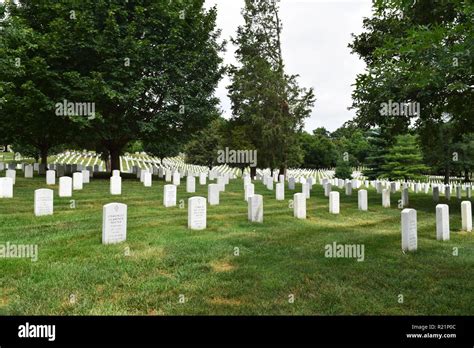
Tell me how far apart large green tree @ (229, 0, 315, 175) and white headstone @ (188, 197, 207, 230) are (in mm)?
23247

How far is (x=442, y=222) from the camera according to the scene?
9.67 meters

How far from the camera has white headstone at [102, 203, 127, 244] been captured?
8023 millimetres

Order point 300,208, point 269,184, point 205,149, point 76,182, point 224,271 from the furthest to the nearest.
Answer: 1. point 205,149
2. point 269,184
3. point 76,182
4. point 300,208
5. point 224,271

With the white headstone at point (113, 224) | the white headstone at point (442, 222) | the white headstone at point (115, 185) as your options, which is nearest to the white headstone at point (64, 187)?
the white headstone at point (115, 185)

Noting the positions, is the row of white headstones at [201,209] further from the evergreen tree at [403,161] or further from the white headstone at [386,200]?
the evergreen tree at [403,161]

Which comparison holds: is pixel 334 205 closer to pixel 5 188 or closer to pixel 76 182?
pixel 76 182

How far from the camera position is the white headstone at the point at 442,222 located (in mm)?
9594

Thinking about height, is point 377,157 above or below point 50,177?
above

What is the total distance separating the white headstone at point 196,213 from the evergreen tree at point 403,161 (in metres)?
39.1

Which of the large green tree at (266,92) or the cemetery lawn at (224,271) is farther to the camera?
the large green tree at (266,92)

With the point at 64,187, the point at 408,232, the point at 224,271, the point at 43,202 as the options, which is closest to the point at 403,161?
the point at 408,232

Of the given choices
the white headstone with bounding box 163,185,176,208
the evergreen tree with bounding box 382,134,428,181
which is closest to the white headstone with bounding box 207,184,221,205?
the white headstone with bounding box 163,185,176,208

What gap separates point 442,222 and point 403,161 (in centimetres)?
3894

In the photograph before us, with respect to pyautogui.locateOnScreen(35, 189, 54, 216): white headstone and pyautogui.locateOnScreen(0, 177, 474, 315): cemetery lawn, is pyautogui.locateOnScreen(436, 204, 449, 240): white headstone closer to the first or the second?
pyautogui.locateOnScreen(0, 177, 474, 315): cemetery lawn
